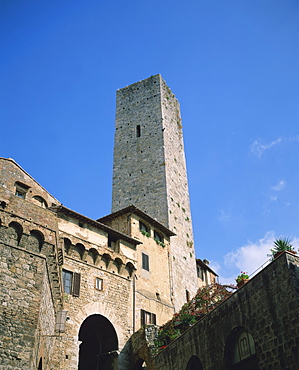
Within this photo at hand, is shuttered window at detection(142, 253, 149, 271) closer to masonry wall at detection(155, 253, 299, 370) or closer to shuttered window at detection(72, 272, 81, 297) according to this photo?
shuttered window at detection(72, 272, 81, 297)

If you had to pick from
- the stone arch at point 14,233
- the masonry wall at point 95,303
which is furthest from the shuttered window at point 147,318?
the stone arch at point 14,233

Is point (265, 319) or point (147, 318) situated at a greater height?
point (147, 318)

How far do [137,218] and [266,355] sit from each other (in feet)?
53.3

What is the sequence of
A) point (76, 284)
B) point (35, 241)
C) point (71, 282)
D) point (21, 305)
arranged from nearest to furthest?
1. point (21, 305)
2. point (35, 241)
3. point (71, 282)
4. point (76, 284)

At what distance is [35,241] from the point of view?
42.0ft

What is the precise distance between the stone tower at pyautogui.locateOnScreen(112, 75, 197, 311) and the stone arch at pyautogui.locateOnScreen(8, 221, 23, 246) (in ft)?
54.8

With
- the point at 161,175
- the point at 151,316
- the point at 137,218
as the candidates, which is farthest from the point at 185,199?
the point at 151,316

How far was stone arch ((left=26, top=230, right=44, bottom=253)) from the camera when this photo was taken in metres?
12.5

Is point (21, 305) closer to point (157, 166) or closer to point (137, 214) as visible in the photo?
point (137, 214)

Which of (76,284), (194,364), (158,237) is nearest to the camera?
(194,364)

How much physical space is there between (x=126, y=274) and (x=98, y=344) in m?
4.14

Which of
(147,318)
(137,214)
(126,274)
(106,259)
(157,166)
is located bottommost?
→ (147,318)

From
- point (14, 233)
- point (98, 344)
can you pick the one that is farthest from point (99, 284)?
point (14, 233)

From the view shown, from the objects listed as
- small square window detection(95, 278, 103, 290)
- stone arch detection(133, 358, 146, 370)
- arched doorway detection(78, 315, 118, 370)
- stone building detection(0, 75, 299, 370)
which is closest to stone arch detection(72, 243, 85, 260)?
stone building detection(0, 75, 299, 370)
